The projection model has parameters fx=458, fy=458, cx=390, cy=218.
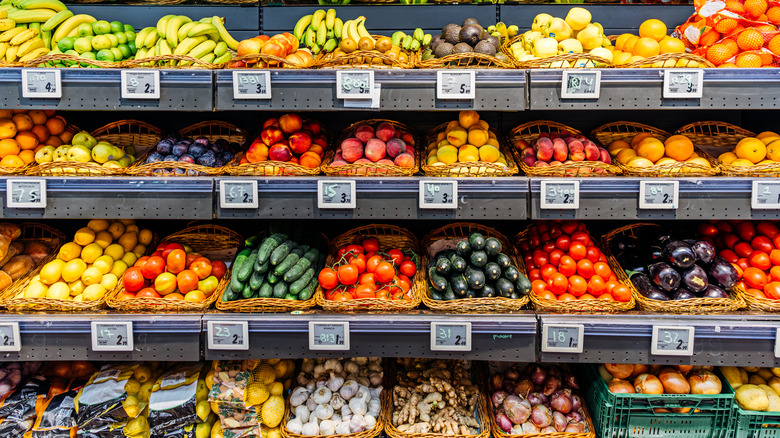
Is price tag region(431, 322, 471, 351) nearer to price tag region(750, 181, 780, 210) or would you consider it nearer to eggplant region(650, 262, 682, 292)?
eggplant region(650, 262, 682, 292)

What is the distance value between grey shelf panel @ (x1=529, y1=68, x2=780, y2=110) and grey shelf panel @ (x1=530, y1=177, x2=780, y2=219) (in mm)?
271

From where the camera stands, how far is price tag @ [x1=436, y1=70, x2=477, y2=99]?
5.45 feet

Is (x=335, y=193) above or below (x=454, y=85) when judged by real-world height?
below

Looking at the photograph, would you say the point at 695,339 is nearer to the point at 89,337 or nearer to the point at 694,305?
the point at 694,305

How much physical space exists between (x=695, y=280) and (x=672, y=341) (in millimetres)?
315

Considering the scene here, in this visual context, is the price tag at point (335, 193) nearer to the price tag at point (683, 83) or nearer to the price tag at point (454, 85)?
the price tag at point (454, 85)

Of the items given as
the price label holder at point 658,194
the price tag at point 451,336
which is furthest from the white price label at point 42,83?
the price label holder at point 658,194

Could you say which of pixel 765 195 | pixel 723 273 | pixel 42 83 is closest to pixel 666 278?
pixel 723 273

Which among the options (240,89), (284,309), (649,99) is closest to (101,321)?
(284,309)

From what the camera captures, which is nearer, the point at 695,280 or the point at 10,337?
the point at 10,337

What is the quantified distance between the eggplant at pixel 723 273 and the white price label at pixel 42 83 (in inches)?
104

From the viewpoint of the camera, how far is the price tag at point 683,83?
1.64 meters

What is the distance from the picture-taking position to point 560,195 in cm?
171

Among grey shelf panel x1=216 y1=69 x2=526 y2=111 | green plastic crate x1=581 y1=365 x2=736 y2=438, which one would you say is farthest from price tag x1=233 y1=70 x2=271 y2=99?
green plastic crate x1=581 y1=365 x2=736 y2=438
